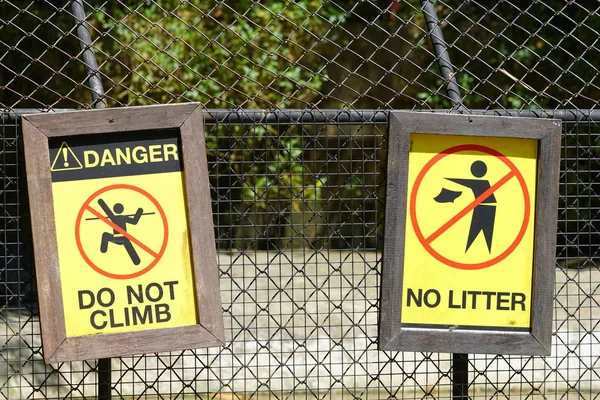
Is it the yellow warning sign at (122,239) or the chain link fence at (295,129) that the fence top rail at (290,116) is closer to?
the yellow warning sign at (122,239)

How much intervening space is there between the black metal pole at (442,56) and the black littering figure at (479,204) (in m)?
0.25

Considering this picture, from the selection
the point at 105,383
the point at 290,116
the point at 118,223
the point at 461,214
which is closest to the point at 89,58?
the point at 118,223

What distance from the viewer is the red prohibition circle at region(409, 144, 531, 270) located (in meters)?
2.39

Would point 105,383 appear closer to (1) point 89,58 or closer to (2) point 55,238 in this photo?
(2) point 55,238

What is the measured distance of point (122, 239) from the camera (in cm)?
227

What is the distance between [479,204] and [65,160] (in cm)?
130

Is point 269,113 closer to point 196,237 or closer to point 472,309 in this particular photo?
point 196,237

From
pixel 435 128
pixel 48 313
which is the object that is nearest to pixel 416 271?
pixel 435 128

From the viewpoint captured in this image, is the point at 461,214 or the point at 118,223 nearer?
the point at 118,223

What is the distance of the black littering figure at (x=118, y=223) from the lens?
2262 millimetres

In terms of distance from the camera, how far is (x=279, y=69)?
20.3ft

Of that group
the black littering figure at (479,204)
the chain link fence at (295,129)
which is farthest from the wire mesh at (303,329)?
the black littering figure at (479,204)

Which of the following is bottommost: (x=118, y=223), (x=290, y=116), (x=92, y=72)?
(x=118, y=223)

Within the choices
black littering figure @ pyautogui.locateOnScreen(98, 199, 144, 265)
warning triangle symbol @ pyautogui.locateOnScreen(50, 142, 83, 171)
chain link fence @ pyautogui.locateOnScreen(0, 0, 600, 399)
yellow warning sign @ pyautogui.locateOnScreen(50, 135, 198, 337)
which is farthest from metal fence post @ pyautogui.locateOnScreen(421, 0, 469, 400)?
warning triangle symbol @ pyautogui.locateOnScreen(50, 142, 83, 171)
